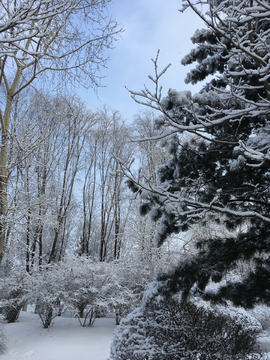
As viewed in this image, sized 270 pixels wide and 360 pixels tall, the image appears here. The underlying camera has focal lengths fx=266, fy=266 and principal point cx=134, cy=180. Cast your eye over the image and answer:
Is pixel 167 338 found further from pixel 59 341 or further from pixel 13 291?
pixel 13 291

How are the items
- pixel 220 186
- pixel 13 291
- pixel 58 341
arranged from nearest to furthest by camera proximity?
pixel 220 186 → pixel 58 341 → pixel 13 291

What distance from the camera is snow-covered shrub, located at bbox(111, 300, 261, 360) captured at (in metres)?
3.11

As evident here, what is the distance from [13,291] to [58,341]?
118 inches

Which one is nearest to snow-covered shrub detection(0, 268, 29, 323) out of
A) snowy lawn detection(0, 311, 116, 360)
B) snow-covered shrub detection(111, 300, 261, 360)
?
snowy lawn detection(0, 311, 116, 360)

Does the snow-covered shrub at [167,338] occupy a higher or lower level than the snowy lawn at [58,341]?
higher

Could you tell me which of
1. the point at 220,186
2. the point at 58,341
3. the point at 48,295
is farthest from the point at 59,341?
the point at 220,186

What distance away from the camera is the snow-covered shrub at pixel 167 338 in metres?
3.11

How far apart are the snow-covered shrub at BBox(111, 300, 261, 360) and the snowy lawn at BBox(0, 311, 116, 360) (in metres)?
3.27

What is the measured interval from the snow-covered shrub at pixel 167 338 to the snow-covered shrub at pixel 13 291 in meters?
6.22

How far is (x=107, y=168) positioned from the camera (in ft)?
48.7

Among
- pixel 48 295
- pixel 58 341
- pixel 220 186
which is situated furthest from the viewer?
pixel 48 295

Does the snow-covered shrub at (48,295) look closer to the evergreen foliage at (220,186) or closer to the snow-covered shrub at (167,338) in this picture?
the snow-covered shrub at (167,338)

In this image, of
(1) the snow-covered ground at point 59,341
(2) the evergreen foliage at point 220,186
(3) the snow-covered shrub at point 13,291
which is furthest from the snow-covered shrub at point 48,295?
(2) the evergreen foliage at point 220,186

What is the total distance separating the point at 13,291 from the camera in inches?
359
